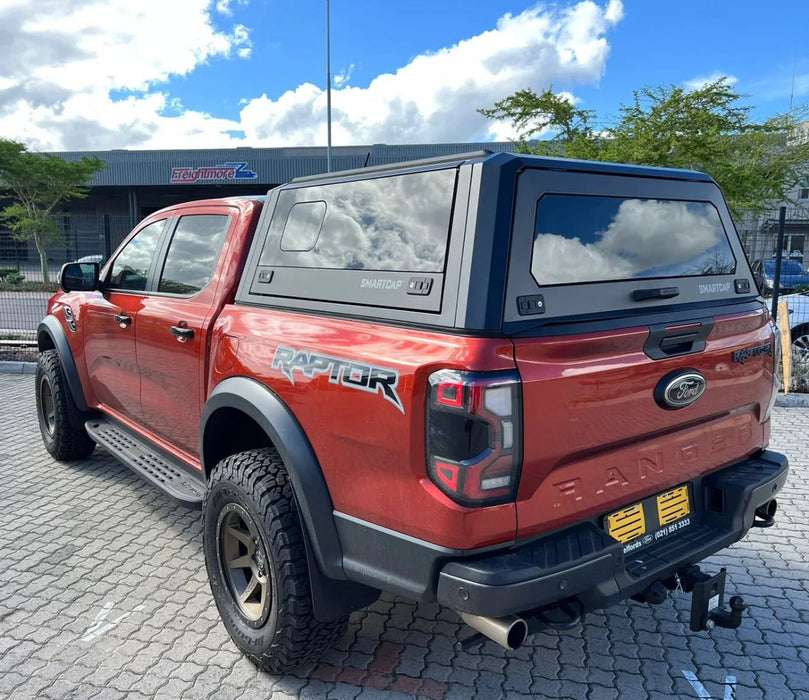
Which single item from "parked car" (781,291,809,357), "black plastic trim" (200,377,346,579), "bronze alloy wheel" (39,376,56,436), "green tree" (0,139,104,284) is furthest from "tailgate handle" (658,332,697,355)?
"green tree" (0,139,104,284)

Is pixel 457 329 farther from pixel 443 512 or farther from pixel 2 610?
pixel 2 610

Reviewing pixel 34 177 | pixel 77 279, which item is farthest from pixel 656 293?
pixel 34 177

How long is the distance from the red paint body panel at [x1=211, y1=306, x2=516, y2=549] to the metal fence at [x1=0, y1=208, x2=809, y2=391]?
2.00m

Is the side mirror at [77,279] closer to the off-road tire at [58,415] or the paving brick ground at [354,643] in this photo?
the off-road tire at [58,415]

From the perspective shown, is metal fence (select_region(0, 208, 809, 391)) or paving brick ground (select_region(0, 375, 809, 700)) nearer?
paving brick ground (select_region(0, 375, 809, 700))

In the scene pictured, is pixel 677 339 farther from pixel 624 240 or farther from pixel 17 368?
pixel 17 368

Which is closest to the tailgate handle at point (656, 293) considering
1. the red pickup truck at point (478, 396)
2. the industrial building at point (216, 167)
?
the red pickup truck at point (478, 396)

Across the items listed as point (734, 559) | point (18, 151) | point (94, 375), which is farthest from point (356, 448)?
point (18, 151)

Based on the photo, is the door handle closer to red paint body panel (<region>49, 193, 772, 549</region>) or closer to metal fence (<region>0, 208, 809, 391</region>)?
red paint body panel (<region>49, 193, 772, 549</region>)

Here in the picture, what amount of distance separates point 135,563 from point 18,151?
24.5m

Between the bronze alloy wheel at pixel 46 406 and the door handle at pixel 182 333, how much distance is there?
238cm

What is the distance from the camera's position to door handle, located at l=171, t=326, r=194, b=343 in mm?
3186

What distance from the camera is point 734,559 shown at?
368 cm

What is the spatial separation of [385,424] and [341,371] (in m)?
0.29
